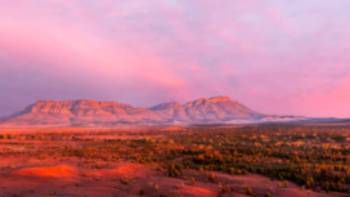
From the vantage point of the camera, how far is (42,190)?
1384cm

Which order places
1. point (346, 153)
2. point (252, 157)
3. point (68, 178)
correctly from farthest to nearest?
point (346, 153)
point (252, 157)
point (68, 178)

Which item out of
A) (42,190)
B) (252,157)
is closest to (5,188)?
(42,190)

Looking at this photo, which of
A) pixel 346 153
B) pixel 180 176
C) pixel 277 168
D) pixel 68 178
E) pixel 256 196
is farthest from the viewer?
pixel 346 153

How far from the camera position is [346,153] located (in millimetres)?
26672

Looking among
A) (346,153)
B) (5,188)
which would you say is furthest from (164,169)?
(346,153)

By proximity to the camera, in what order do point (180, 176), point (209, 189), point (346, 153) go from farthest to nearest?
point (346, 153) → point (180, 176) → point (209, 189)

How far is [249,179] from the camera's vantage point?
16688mm

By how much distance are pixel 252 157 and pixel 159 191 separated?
42.8 ft

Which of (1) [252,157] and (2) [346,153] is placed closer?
(1) [252,157]

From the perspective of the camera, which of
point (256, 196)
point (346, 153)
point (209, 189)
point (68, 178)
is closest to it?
point (256, 196)

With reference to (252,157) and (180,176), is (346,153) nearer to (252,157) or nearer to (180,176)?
(252,157)

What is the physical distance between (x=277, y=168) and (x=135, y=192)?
10173 millimetres

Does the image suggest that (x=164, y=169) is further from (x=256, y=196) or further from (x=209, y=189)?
(x=256, y=196)

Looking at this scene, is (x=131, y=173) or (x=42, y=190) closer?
(x=42, y=190)
